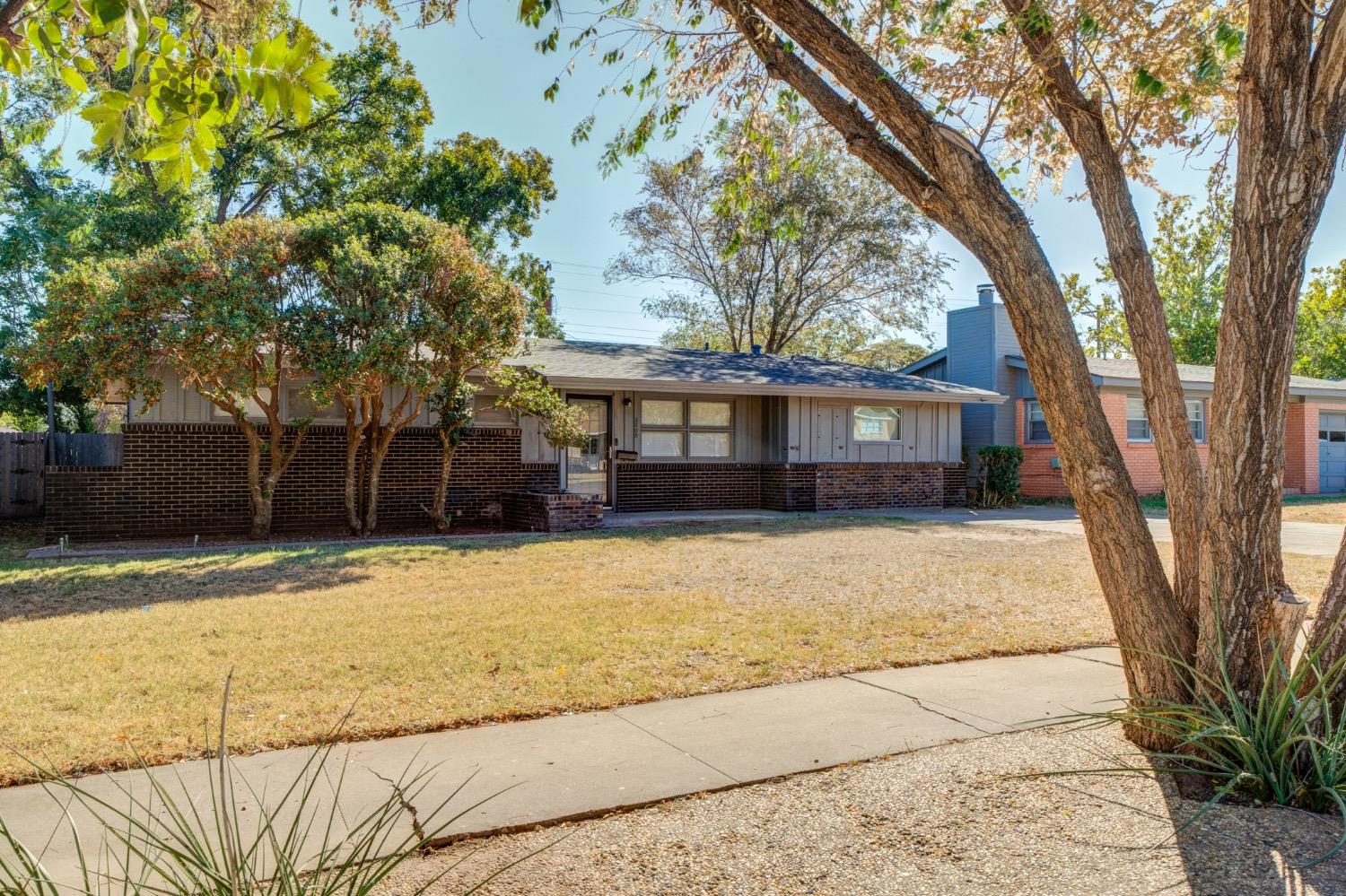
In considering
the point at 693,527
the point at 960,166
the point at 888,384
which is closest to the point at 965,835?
the point at 960,166

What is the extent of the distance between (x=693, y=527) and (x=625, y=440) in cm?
314

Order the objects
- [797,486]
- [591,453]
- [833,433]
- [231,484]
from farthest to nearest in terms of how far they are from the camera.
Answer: [833,433], [797,486], [591,453], [231,484]

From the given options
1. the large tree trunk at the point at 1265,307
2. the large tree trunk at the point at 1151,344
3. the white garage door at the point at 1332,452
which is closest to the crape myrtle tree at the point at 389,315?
the large tree trunk at the point at 1151,344

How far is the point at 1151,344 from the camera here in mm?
3883

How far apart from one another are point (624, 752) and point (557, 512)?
9620 mm

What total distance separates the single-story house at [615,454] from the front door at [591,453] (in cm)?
3

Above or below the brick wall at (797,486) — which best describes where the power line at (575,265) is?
above

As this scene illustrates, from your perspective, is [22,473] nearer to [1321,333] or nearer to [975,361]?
[975,361]

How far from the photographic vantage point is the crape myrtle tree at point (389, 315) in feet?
35.9

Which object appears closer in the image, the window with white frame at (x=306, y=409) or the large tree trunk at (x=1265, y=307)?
the large tree trunk at (x=1265, y=307)

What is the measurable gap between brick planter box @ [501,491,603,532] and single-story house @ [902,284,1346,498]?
455 inches

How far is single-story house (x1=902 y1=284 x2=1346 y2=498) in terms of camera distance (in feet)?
72.1

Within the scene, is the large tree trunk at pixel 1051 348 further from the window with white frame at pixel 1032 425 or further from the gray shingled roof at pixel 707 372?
the window with white frame at pixel 1032 425

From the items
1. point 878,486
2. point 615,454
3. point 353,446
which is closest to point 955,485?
point 878,486
